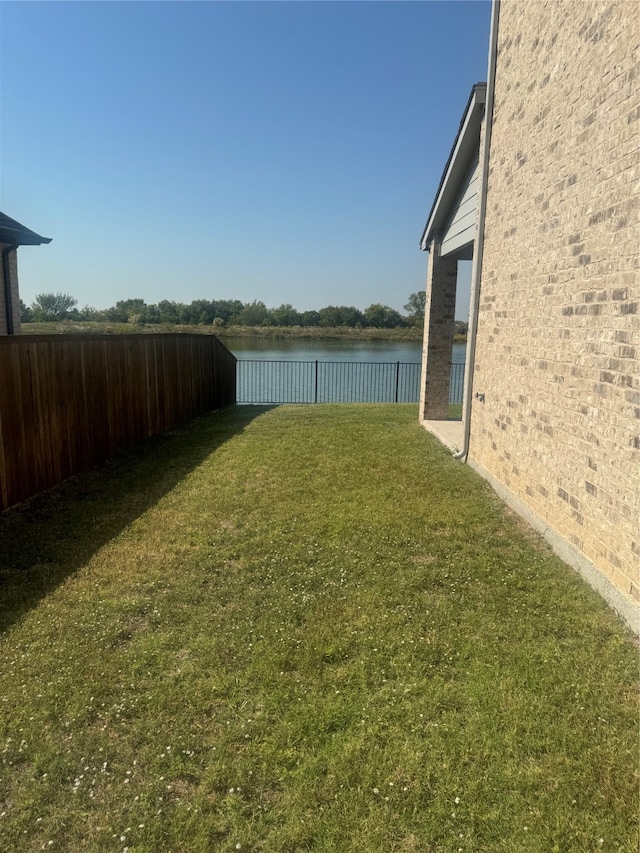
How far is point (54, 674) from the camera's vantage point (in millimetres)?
3006

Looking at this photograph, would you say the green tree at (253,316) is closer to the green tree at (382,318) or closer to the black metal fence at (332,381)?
the green tree at (382,318)

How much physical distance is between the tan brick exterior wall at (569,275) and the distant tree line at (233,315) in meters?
30.4

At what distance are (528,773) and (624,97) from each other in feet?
13.3

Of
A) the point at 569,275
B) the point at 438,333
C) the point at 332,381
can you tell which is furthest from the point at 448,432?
the point at 332,381

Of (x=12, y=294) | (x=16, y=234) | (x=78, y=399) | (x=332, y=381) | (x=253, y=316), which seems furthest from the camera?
(x=253, y=316)

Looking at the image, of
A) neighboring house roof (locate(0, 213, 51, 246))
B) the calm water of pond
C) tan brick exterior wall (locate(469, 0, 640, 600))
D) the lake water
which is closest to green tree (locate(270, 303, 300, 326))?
the calm water of pond

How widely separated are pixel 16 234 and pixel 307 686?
10.1m

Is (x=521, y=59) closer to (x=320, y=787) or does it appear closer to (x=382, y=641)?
(x=382, y=641)

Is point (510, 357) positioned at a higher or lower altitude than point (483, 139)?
lower

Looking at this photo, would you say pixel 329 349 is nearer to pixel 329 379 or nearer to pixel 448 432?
pixel 329 379

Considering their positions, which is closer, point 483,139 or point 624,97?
point 624,97

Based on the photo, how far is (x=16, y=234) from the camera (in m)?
9.84

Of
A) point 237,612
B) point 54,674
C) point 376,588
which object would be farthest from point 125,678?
point 376,588

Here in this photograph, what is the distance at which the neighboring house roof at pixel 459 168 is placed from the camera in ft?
22.5
